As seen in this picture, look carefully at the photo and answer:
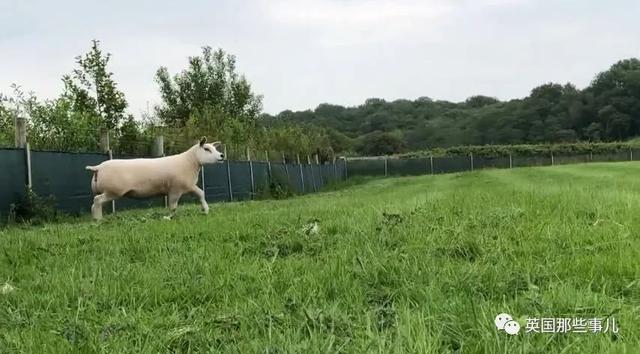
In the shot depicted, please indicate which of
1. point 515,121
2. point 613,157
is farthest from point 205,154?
point 515,121

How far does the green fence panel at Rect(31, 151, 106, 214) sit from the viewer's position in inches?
454

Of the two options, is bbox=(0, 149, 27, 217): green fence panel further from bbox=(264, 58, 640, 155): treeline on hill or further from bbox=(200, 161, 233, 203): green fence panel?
bbox=(264, 58, 640, 155): treeline on hill

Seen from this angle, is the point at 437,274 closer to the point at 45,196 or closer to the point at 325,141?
the point at 45,196

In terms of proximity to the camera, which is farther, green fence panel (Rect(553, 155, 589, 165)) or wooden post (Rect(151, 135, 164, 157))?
green fence panel (Rect(553, 155, 589, 165))

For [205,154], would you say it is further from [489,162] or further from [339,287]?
[489,162]

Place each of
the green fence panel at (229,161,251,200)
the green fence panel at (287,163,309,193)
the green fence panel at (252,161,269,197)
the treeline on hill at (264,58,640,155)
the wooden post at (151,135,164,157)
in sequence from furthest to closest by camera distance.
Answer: the treeline on hill at (264,58,640,155)
the green fence panel at (287,163,309,193)
the green fence panel at (252,161,269,197)
the green fence panel at (229,161,251,200)
the wooden post at (151,135,164,157)

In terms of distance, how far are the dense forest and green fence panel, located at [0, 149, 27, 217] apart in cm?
265

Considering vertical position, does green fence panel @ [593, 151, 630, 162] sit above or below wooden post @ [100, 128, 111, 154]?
below

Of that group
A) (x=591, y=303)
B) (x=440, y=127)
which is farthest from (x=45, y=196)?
(x=440, y=127)

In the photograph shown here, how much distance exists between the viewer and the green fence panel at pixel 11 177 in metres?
10.6

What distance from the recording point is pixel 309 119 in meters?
77.1

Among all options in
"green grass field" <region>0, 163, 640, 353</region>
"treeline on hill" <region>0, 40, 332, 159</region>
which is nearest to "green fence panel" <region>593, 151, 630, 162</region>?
"treeline on hill" <region>0, 40, 332, 159</region>

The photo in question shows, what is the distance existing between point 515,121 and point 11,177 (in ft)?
252

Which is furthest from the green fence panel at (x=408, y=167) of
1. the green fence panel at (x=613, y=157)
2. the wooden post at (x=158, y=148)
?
the wooden post at (x=158, y=148)
